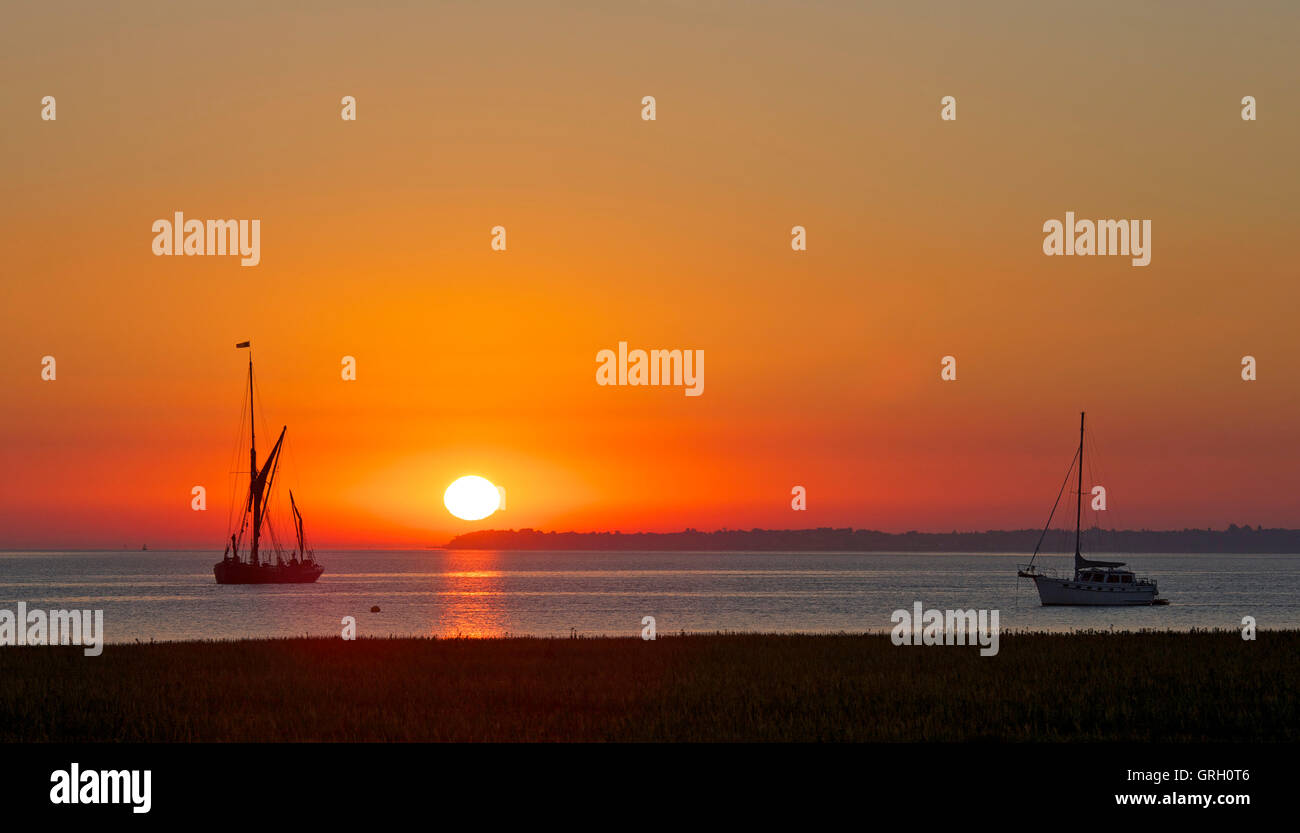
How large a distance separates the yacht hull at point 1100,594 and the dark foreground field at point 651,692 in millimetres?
68858

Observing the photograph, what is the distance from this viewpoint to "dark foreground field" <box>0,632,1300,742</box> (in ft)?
79.7

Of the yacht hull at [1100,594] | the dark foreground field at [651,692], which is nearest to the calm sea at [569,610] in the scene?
the yacht hull at [1100,594]

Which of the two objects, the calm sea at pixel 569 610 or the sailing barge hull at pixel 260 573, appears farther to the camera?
the sailing barge hull at pixel 260 573

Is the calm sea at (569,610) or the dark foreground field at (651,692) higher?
Result: the dark foreground field at (651,692)

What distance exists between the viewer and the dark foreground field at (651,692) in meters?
24.3

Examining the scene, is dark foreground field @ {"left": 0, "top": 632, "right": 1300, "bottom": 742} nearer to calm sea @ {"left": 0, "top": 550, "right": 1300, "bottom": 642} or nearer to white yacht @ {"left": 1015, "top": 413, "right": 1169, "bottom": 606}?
calm sea @ {"left": 0, "top": 550, "right": 1300, "bottom": 642}

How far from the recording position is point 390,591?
176 metres

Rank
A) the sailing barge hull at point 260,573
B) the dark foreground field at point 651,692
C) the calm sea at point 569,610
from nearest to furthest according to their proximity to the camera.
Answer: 1. the dark foreground field at point 651,692
2. the calm sea at point 569,610
3. the sailing barge hull at point 260,573

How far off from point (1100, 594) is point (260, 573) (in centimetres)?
10770

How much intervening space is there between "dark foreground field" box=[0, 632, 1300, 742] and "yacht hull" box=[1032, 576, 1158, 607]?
68.9m

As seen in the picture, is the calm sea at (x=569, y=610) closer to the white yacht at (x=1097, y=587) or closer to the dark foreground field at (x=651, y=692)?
the white yacht at (x=1097, y=587)

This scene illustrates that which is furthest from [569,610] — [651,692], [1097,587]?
[651,692]

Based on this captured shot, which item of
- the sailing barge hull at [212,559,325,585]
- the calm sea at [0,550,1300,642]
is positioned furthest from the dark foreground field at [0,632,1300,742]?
the sailing barge hull at [212,559,325,585]

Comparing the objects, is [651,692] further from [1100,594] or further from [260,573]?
[260,573]
